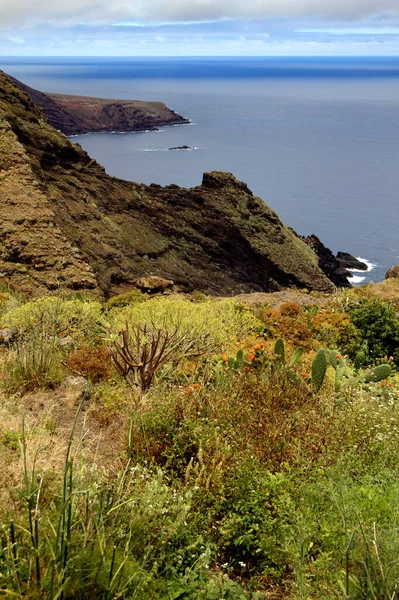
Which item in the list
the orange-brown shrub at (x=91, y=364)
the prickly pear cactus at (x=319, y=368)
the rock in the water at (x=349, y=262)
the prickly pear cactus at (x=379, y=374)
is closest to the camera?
the prickly pear cactus at (x=319, y=368)

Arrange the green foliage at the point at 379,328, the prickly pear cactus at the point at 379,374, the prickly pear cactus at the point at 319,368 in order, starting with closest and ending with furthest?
the prickly pear cactus at the point at 319,368, the prickly pear cactus at the point at 379,374, the green foliage at the point at 379,328

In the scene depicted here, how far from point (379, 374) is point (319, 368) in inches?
49.1

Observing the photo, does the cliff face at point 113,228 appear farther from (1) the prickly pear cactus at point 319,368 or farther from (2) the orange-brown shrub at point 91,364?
(1) the prickly pear cactus at point 319,368

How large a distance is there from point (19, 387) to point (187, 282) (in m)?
13.7

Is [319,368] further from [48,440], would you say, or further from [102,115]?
[102,115]

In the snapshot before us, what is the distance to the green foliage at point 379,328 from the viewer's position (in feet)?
36.0

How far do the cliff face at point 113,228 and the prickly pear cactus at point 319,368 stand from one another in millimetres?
9701

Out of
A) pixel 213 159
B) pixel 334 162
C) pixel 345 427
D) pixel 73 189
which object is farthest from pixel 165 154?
pixel 345 427

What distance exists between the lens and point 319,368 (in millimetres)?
6375

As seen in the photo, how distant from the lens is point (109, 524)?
3584 millimetres

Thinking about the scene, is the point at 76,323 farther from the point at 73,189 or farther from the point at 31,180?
the point at 73,189

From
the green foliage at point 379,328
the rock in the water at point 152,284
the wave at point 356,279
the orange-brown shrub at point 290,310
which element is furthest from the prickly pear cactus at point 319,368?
the wave at point 356,279

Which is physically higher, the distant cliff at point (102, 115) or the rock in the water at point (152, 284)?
the distant cliff at point (102, 115)

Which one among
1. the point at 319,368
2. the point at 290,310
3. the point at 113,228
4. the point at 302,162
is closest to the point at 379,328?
the point at 290,310
